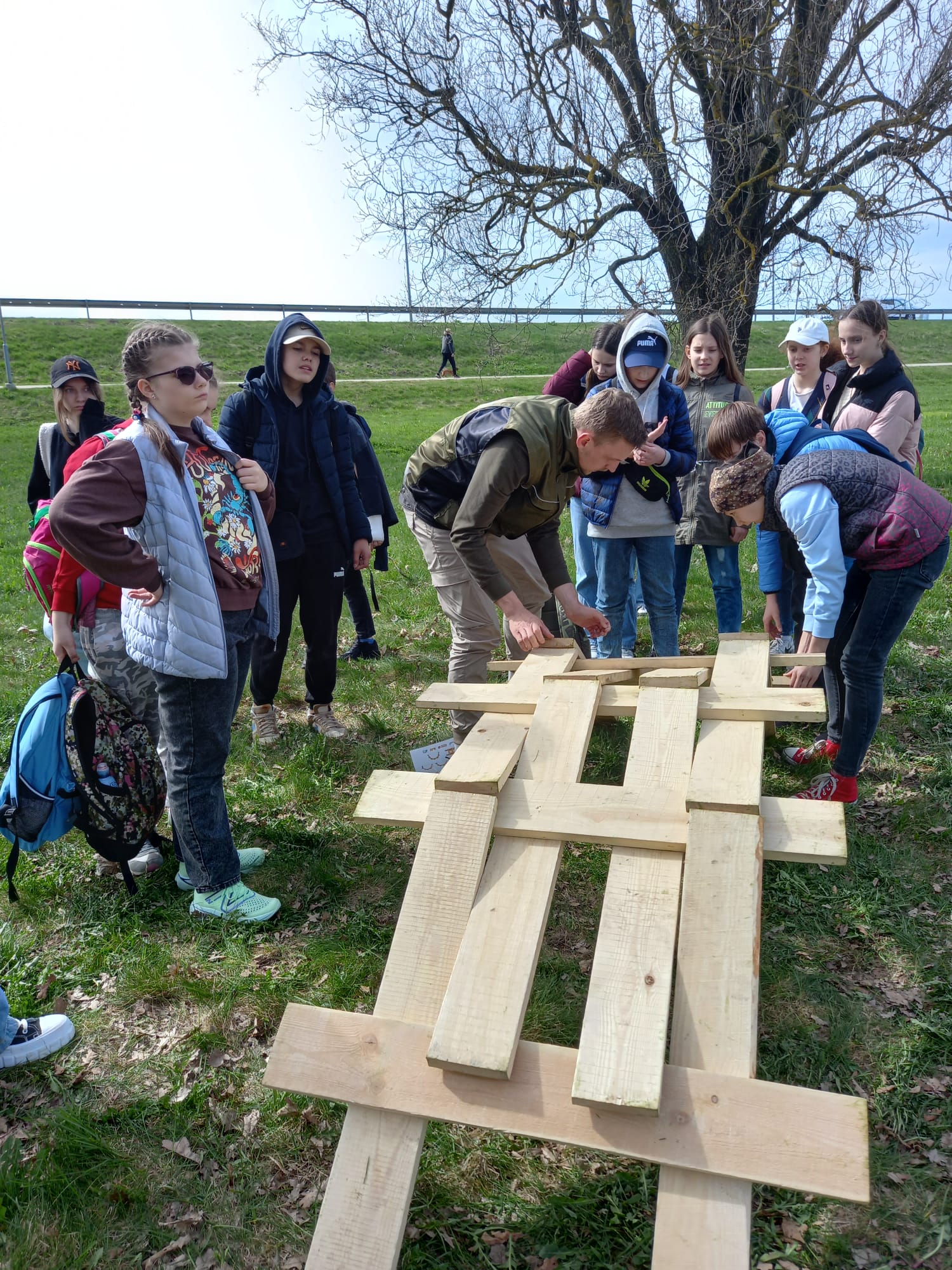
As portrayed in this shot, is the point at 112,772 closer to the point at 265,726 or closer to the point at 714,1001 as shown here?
the point at 265,726

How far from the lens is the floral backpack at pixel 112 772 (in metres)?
3.14

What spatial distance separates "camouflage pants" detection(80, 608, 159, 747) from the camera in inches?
126

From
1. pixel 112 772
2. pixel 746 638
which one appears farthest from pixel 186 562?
pixel 746 638

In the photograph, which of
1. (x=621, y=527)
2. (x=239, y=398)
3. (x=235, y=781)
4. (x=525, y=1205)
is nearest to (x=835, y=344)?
(x=621, y=527)

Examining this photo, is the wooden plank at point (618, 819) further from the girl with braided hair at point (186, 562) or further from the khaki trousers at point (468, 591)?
the khaki trousers at point (468, 591)

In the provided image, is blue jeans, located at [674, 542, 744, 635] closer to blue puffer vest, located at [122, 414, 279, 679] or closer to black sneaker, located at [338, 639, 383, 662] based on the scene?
black sneaker, located at [338, 639, 383, 662]

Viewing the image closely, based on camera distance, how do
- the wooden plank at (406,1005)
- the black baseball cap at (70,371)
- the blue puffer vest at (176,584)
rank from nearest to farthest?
the wooden plank at (406,1005), the blue puffer vest at (176,584), the black baseball cap at (70,371)

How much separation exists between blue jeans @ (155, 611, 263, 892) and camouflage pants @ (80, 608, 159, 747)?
343 millimetres

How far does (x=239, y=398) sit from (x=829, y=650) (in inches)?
117

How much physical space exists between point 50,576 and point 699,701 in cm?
245

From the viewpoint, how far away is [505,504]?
3.28 m

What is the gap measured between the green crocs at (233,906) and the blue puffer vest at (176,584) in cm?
91

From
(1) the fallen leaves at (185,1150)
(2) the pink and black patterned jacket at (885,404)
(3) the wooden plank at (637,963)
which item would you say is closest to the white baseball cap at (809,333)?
(2) the pink and black patterned jacket at (885,404)

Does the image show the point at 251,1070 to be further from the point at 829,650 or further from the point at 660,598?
the point at 660,598
